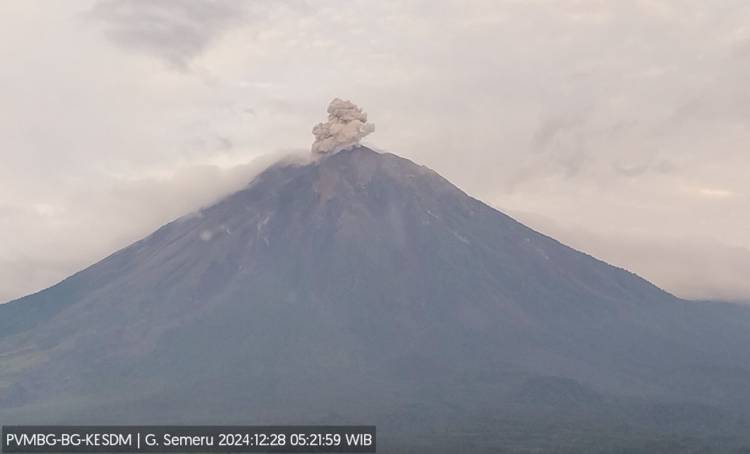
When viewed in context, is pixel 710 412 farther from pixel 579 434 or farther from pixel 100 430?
pixel 100 430

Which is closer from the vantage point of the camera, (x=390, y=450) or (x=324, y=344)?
(x=390, y=450)

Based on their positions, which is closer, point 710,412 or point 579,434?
point 579,434

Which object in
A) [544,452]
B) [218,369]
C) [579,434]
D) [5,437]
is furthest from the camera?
[218,369]

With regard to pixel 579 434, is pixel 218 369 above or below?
above

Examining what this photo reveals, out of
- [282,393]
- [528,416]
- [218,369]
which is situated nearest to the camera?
[528,416]

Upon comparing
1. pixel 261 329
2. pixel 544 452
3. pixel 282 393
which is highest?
pixel 261 329

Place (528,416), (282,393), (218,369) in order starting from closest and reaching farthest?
(528,416), (282,393), (218,369)

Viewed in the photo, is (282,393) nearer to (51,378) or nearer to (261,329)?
(261,329)

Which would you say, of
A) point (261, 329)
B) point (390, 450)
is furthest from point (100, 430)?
point (261, 329)

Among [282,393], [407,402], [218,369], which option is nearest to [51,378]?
[218,369]
